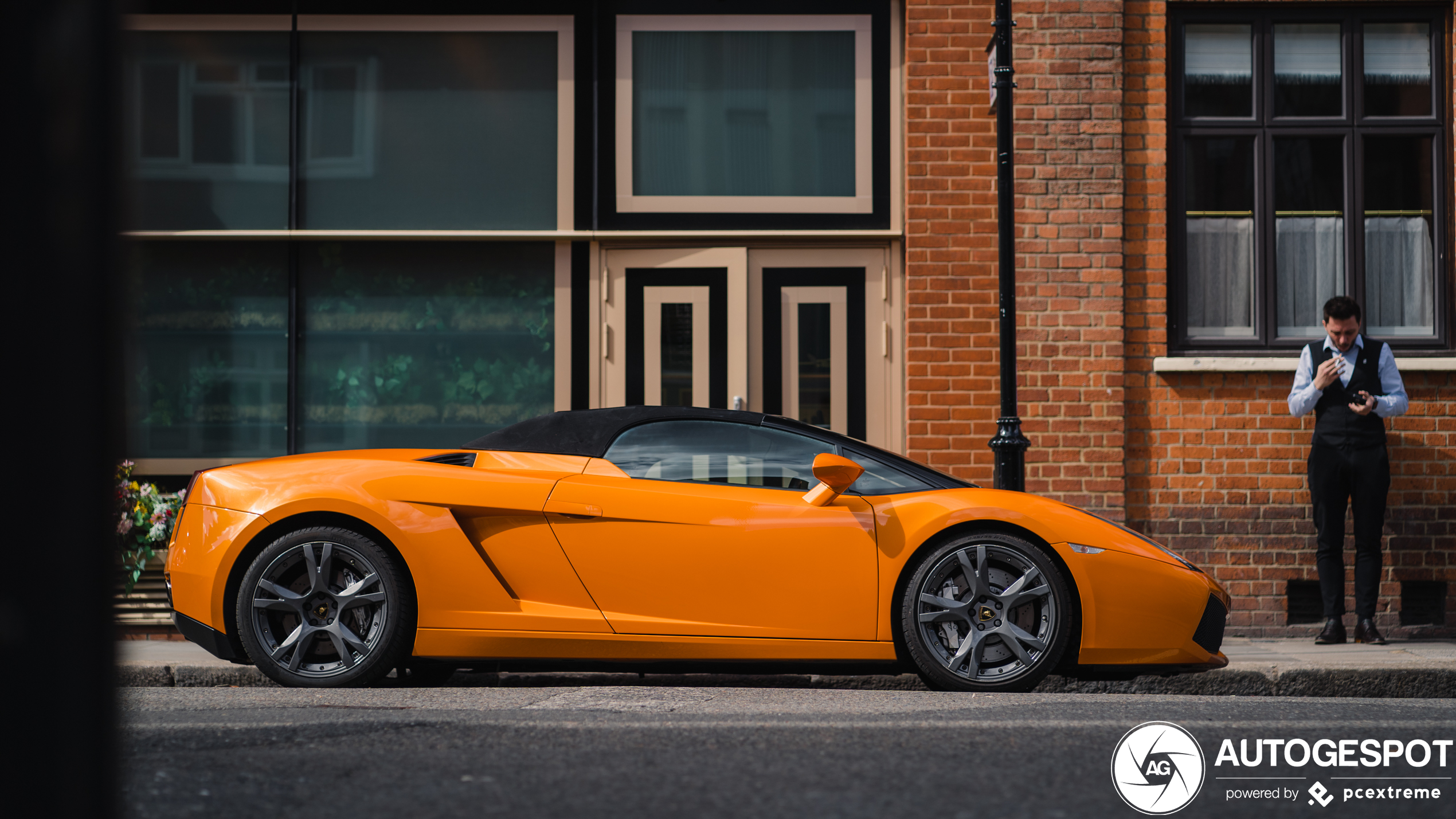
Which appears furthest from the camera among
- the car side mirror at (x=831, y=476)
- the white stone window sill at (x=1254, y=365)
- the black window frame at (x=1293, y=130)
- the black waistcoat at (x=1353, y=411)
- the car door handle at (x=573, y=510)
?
the black window frame at (x=1293, y=130)

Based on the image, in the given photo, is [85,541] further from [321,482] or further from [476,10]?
[476,10]

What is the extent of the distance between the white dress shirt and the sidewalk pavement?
1808 mm

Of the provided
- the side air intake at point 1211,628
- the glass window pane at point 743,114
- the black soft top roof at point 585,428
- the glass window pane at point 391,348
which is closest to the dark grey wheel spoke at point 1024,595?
the side air intake at point 1211,628

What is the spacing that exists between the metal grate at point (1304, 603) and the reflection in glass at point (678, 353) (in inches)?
172

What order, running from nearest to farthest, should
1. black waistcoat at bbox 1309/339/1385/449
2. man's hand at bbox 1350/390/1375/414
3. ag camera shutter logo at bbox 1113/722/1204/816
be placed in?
ag camera shutter logo at bbox 1113/722/1204/816 < man's hand at bbox 1350/390/1375/414 < black waistcoat at bbox 1309/339/1385/449

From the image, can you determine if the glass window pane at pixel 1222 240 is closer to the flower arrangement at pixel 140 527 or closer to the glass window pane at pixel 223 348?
the glass window pane at pixel 223 348

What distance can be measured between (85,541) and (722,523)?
3716 mm

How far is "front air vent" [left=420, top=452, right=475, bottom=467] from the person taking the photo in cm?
538

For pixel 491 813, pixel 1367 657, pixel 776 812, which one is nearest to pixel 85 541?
pixel 491 813

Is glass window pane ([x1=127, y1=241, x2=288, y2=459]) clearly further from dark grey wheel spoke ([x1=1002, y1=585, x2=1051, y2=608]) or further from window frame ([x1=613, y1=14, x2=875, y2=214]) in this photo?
dark grey wheel spoke ([x1=1002, y1=585, x2=1051, y2=608])

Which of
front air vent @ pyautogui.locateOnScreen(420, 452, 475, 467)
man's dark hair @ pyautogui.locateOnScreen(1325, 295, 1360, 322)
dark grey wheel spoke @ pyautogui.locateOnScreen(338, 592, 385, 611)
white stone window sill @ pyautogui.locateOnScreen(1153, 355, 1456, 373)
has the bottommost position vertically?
dark grey wheel spoke @ pyautogui.locateOnScreen(338, 592, 385, 611)

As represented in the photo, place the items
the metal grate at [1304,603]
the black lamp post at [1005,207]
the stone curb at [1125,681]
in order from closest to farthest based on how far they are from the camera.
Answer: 1. the stone curb at [1125,681]
2. the black lamp post at [1005,207]
3. the metal grate at [1304,603]

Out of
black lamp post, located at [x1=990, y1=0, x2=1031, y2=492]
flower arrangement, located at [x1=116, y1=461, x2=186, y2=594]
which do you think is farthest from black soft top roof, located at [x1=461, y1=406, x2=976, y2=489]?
flower arrangement, located at [x1=116, y1=461, x2=186, y2=594]

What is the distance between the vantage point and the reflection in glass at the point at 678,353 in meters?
8.85
